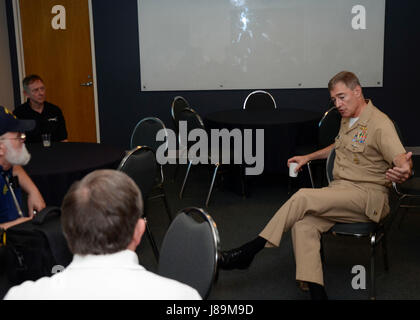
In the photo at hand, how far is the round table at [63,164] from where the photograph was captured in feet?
10.4

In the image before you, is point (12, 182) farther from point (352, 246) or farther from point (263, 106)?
point (263, 106)

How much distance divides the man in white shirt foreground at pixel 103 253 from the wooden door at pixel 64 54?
6107 millimetres

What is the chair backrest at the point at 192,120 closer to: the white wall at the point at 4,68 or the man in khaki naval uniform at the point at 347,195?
the man in khaki naval uniform at the point at 347,195

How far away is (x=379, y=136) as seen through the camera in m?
2.94

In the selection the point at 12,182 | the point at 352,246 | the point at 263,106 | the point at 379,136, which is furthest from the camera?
the point at 263,106

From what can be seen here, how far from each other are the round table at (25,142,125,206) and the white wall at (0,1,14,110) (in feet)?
10.7

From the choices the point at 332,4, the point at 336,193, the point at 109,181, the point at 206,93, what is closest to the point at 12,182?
the point at 109,181

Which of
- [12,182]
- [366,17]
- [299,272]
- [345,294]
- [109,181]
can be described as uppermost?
[366,17]

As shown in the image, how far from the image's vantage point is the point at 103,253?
129cm

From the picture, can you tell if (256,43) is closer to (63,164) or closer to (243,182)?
(243,182)

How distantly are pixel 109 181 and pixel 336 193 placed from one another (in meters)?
1.93

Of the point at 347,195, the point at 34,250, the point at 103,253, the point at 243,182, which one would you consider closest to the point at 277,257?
the point at 347,195

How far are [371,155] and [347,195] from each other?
11.5 inches
